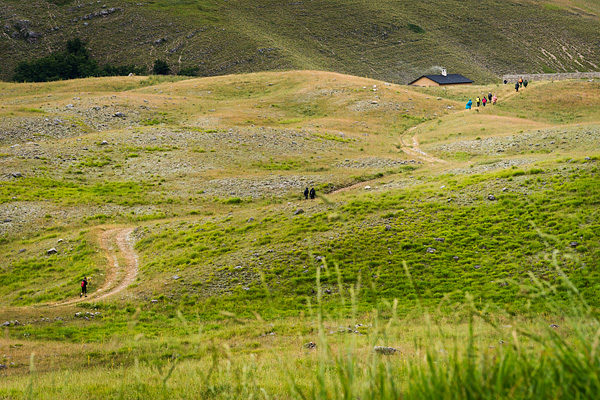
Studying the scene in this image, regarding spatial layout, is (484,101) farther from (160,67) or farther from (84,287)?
(160,67)

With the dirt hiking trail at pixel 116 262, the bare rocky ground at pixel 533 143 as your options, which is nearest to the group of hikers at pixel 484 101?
the bare rocky ground at pixel 533 143

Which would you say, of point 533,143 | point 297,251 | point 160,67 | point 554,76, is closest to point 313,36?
point 160,67

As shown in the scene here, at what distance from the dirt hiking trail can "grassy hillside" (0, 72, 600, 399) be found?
0.98ft

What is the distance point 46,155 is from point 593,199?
51.6 m

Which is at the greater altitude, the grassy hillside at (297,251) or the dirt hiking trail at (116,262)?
the grassy hillside at (297,251)

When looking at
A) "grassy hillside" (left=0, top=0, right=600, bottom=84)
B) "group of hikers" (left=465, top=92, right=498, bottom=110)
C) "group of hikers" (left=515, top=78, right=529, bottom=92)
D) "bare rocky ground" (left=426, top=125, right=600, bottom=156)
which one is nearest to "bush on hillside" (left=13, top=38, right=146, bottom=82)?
"grassy hillside" (left=0, top=0, right=600, bottom=84)

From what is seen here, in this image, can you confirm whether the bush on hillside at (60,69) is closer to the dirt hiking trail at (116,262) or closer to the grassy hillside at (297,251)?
the grassy hillside at (297,251)

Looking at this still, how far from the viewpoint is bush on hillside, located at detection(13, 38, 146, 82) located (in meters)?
116

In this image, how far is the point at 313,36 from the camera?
163 meters

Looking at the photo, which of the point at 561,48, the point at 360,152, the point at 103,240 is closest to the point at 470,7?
the point at 561,48

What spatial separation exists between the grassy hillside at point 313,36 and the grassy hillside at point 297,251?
72.0m

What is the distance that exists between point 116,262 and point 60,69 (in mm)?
103927

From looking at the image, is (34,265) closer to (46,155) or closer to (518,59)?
(46,155)

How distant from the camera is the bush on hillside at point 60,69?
116m
